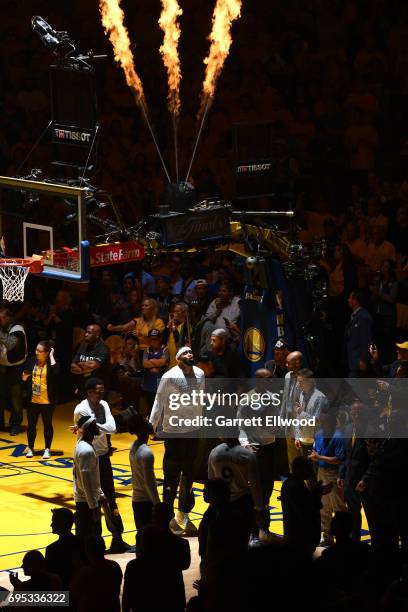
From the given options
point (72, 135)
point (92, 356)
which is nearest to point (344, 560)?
point (72, 135)

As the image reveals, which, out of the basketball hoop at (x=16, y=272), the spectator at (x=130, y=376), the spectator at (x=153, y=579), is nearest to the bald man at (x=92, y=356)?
the spectator at (x=130, y=376)

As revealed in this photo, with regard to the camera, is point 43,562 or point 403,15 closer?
point 43,562

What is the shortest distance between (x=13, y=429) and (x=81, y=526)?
6103 millimetres

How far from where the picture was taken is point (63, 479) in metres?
16.7

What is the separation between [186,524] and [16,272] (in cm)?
378

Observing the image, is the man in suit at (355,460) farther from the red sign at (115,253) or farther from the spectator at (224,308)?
the spectator at (224,308)

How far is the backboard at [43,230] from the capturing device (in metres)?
14.2

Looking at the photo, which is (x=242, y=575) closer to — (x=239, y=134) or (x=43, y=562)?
(x=43, y=562)

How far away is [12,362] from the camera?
1886 cm

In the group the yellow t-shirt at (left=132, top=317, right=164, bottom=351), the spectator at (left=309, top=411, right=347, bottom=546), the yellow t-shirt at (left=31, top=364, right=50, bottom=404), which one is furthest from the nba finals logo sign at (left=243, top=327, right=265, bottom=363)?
the spectator at (left=309, top=411, right=347, bottom=546)

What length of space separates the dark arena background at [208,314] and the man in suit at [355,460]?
0.08 ft

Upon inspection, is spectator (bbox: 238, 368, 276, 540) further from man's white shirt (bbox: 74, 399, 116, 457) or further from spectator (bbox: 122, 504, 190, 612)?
spectator (bbox: 122, 504, 190, 612)

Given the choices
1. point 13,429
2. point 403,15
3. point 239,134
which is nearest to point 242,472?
point 239,134

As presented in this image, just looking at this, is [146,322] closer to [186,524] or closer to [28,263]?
[28,263]
